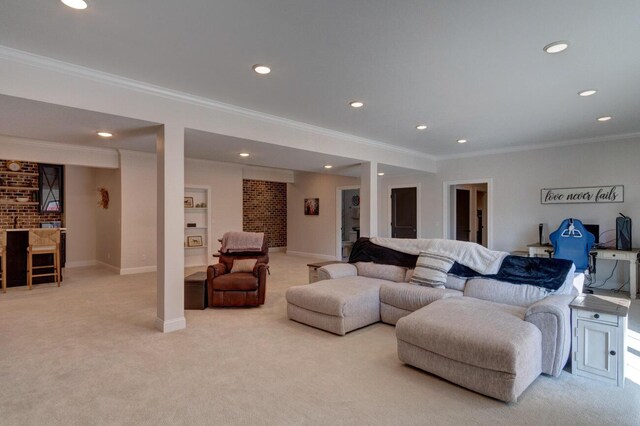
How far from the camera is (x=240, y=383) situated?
2.57 meters

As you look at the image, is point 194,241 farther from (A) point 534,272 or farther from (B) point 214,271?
(A) point 534,272

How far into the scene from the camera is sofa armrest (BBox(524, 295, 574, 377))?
102 inches

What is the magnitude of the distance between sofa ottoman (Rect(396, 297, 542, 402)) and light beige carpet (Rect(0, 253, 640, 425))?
12 cm

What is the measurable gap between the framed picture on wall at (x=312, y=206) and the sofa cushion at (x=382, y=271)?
4991mm

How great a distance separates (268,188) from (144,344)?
8.07 meters

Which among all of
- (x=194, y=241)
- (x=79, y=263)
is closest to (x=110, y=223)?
(x=79, y=263)

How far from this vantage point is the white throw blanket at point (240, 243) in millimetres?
5152

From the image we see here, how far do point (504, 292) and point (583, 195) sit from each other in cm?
404

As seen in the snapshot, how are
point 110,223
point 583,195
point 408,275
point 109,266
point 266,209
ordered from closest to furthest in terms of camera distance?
point 408,275
point 583,195
point 110,223
point 109,266
point 266,209

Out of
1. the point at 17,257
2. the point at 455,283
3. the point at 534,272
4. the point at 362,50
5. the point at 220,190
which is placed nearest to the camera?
the point at 362,50

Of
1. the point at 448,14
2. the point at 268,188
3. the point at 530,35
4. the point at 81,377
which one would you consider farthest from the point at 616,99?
the point at 268,188

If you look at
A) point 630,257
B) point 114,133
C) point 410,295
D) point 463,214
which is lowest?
point 410,295

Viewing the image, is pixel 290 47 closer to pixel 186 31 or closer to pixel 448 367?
pixel 186 31

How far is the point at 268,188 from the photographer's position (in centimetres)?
1112
